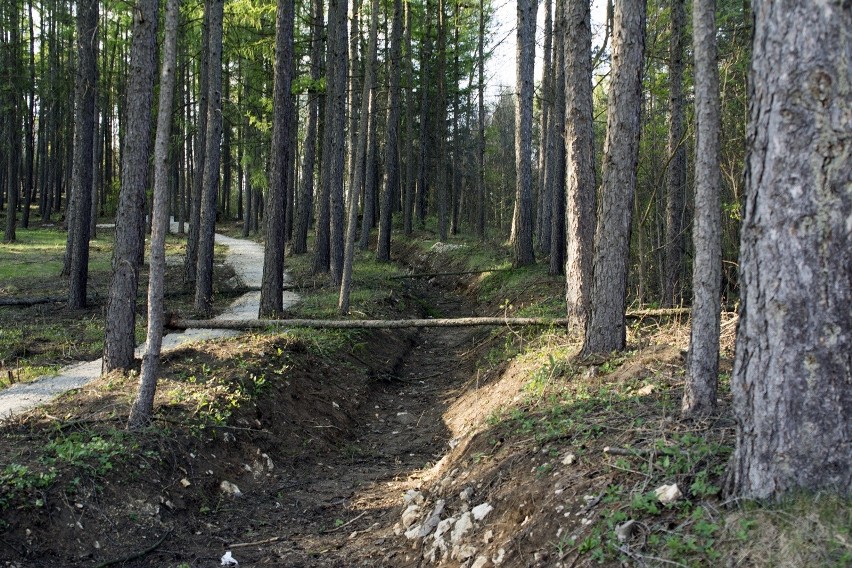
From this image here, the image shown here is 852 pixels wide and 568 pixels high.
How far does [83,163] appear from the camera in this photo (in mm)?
16953

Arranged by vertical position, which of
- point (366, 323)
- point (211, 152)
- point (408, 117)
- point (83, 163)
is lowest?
point (366, 323)

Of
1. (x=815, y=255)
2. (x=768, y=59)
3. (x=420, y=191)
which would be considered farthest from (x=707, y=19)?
(x=420, y=191)

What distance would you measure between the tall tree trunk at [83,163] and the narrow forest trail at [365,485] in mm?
9047

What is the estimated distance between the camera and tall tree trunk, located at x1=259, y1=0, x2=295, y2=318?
13141mm

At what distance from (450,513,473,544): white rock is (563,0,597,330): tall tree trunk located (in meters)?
4.45

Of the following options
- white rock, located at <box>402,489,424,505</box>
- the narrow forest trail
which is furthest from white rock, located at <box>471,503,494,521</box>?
white rock, located at <box>402,489,424,505</box>

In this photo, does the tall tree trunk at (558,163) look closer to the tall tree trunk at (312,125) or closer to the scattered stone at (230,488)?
the tall tree trunk at (312,125)

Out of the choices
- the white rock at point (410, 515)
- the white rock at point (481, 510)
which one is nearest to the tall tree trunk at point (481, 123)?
the white rock at point (410, 515)

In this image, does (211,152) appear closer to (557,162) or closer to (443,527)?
(557,162)

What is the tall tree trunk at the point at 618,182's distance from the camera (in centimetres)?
762

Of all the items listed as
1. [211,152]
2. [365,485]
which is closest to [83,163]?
[211,152]

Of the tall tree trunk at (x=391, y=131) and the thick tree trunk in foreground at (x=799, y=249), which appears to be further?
the tall tree trunk at (x=391, y=131)

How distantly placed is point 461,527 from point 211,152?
1240 cm

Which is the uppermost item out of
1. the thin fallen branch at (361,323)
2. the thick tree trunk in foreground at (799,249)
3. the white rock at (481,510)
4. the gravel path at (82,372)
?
the thick tree trunk in foreground at (799,249)
